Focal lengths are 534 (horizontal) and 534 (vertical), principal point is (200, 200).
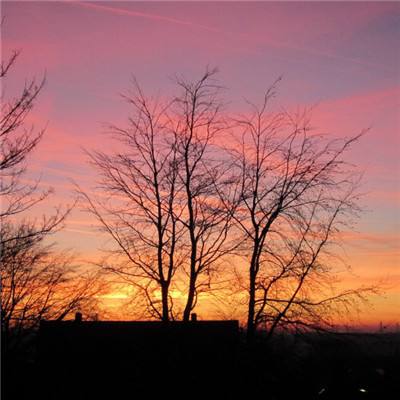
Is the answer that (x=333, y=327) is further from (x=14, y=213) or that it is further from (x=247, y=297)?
(x=14, y=213)

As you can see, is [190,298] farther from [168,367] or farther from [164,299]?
[168,367]

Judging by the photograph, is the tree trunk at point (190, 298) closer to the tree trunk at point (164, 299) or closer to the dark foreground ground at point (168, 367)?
the tree trunk at point (164, 299)

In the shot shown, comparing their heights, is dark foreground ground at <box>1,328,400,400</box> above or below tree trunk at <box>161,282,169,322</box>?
below

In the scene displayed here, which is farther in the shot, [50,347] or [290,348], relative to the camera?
[50,347]

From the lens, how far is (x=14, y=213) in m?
11.4

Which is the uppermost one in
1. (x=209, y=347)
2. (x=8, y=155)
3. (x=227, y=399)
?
(x=8, y=155)

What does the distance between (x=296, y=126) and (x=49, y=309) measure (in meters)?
9.74

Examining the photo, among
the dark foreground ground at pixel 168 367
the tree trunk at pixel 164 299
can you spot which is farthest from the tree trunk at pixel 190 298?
the dark foreground ground at pixel 168 367

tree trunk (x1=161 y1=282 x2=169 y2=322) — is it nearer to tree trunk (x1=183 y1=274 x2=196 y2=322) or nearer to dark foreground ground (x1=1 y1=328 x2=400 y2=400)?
tree trunk (x1=183 y1=274 x2=196 y2=322)

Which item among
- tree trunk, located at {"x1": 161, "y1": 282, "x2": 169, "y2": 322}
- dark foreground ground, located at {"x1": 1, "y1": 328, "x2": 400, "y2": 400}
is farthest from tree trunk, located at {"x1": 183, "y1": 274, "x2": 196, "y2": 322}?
dark foreground ground, located at {"x1": 1, "y1": 328, "x2": 400, "y2": 400}

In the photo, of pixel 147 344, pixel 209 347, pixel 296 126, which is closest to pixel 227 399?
pixel 209 347

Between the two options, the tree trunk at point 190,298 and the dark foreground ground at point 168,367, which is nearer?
the dark foreground ground at point 168,367

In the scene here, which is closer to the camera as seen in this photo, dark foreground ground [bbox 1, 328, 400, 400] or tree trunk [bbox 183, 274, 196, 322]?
dark foreground ground [bbox 1, 328, 400, 400]

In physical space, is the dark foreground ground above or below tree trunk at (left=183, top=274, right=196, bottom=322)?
below
